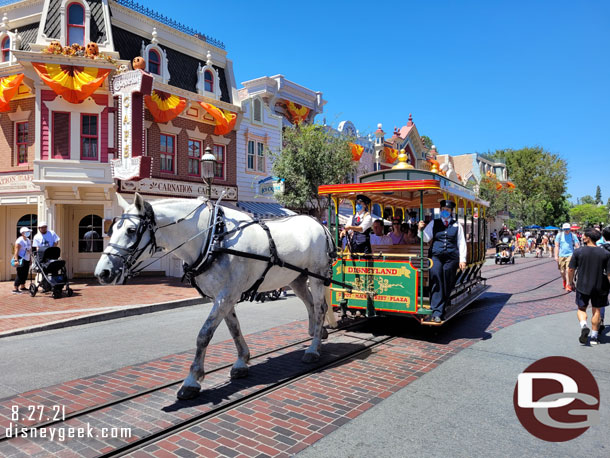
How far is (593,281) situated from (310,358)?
4.53 meters

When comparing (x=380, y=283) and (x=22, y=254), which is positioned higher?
(x=22, y=254)

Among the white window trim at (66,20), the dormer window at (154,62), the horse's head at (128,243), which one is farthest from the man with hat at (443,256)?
the white window trim at (66,20)

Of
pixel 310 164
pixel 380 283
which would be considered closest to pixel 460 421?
pixel 380 283

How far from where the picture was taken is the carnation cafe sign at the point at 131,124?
553 inches

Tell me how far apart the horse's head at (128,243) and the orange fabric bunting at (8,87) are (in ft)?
46.2

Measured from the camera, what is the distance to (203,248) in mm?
4547

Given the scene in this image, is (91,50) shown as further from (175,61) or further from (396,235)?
(396,235)

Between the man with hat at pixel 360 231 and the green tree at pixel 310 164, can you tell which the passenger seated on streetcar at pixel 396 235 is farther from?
the green tree at pixel 310 164

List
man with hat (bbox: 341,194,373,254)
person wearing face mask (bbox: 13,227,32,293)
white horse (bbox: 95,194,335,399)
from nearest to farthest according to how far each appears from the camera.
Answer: white horse (bbox: 95,194,335,399), man with hat (bbox: 341,194,373,254), person wearing face mask (bbox: 13,227,32,293)

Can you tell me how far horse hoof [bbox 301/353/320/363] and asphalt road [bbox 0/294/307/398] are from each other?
1.95 metres

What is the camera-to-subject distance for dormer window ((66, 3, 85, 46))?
1530cm

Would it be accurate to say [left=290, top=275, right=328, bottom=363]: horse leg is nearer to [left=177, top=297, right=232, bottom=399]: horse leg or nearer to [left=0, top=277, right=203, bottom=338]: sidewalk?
[left=177, top=297, right=232, bottom=399]: horse leg

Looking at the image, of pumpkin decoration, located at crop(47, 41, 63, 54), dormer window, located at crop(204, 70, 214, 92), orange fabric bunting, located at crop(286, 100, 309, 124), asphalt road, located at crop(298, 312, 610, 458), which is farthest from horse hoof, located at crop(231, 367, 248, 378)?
orange fabric bunting, located at crop(286, 100, 309, 124)

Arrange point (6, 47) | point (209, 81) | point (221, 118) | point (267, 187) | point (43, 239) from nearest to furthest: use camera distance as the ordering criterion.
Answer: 1. point (43, 239)
2. point (6, 47)
3. point (221, 118)
4. point (209, 81)
5. point (267, 187)
